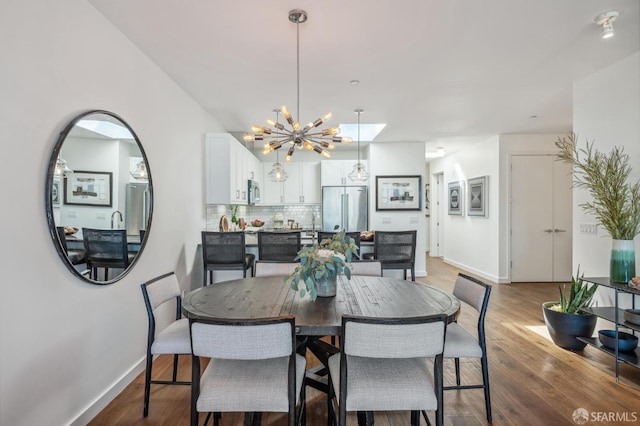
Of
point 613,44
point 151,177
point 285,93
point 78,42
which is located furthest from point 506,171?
point 78,42

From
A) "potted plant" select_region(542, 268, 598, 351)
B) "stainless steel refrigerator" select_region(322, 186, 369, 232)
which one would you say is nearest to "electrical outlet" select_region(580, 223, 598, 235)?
"potted plant" select_region(542, 268, 598, 351)

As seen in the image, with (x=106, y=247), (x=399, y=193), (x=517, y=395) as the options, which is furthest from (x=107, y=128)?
(x=399, y=193)

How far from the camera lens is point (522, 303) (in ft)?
14.7

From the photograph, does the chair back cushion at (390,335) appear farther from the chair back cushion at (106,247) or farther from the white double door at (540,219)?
the white double door at (540,219)

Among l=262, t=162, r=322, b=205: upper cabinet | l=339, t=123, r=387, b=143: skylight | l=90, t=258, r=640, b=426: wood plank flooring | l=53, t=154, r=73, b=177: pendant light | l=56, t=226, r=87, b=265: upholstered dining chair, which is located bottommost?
l=90, t=258, r=640, b=426: wood plank flooring

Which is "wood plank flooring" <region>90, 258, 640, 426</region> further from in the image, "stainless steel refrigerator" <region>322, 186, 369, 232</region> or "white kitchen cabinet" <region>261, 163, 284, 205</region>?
"white kitchen cabinet" <region>261, 163, 284, 205</region>

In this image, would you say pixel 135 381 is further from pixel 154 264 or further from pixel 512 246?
pixel 512 246

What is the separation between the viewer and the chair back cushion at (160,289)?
1976 mm

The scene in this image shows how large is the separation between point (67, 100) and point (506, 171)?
20.2 feet

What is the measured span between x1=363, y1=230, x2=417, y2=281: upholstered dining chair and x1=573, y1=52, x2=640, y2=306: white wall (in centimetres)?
177

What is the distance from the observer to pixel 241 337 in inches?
52.4

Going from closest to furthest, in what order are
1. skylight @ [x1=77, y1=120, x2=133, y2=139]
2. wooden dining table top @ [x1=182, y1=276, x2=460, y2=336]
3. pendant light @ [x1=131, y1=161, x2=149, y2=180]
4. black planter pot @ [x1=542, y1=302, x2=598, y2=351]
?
wooden dining table top @ [x1=182, y1=276, x2=460, y2=336] → skylight @ [x1=77, y1=120, x2=133, y2=139] → pendant light @ [x1=131, y1=161, x2=149, y2=180] → black planter pot @ [x1=542, y1=302, x2=598, y2=351]

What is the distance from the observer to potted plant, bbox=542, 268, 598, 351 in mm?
2934

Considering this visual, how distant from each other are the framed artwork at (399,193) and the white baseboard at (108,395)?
4.66 metres
